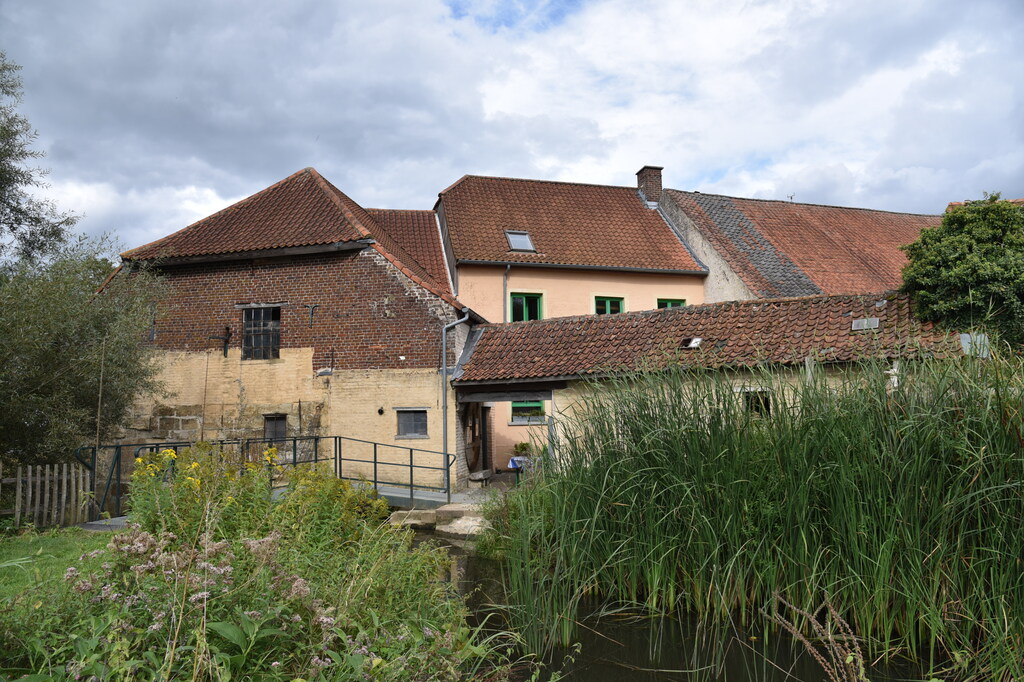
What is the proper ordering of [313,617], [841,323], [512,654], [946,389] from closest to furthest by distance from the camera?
[313,617] < [946,389] < [512,654] < [841,323]

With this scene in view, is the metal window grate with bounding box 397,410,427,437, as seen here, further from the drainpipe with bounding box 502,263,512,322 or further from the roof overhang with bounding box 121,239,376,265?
the drainpipe with bounding box 502,263,512,322

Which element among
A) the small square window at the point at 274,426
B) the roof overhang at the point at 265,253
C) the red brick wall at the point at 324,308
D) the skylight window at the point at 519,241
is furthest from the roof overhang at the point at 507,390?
the skylight window at the point at 519,241

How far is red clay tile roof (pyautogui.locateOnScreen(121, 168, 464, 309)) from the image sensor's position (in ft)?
50.3

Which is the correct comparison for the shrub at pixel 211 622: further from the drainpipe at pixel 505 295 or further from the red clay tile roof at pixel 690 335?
the drainpipe at pixel 505 295

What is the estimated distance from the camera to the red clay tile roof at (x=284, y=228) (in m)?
15.3

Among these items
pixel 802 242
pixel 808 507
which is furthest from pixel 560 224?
pixel 808 507

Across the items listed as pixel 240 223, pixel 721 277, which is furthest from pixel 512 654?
pixel 721 277

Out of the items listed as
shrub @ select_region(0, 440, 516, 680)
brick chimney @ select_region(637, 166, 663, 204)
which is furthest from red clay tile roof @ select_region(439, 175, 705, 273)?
shrub @ select_region(0, 440, 516, 680)

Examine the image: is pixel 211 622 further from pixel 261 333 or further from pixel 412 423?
pixel 261 333

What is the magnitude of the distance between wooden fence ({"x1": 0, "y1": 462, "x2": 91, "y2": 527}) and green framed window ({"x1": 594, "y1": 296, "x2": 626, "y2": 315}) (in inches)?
546

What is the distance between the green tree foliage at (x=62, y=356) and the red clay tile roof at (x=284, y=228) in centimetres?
379

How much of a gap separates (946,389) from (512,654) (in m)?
3.85

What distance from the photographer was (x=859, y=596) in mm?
4898

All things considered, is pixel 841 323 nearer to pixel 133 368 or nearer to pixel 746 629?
pixel 746 629
